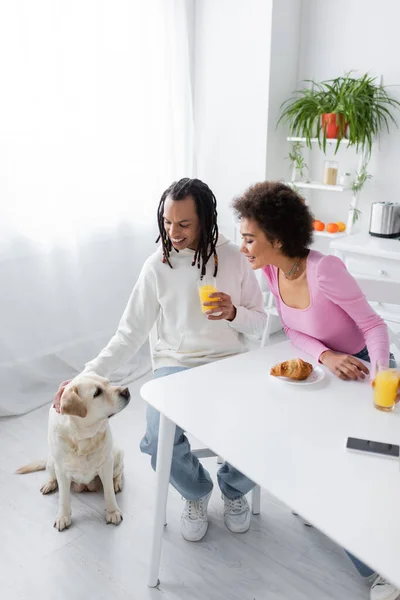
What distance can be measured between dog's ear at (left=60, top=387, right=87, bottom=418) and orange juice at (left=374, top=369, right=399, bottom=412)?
0.83m

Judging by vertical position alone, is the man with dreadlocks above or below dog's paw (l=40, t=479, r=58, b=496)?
above

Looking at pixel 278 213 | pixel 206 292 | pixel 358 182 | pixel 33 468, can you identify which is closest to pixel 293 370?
pixel 206 292

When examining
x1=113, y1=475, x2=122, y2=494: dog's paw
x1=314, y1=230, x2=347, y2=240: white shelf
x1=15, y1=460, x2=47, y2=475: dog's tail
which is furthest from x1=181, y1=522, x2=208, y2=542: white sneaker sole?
x1=314, y1=230, x2=347, y2=240: white shelf

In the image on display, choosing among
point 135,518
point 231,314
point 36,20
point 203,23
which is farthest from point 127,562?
point 203,23

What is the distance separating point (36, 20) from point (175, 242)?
1522 millimetres

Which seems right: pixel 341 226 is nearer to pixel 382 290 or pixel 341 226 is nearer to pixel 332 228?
pixel 332 228

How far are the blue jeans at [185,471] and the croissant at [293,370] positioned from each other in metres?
0.42

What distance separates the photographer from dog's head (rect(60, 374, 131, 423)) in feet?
4.96

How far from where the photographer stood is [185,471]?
164 cm

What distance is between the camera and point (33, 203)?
2.59m

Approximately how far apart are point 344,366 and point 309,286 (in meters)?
0.28

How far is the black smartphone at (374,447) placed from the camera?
3.35ft

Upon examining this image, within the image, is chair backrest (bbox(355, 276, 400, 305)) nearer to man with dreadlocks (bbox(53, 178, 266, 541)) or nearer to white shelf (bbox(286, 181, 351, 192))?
man with dreadlocks (bbox(53, 178, 266, 541))

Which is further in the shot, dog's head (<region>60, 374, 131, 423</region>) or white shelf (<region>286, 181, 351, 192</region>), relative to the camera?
white shelf (<region>286, 181, 351, 192</region>)
